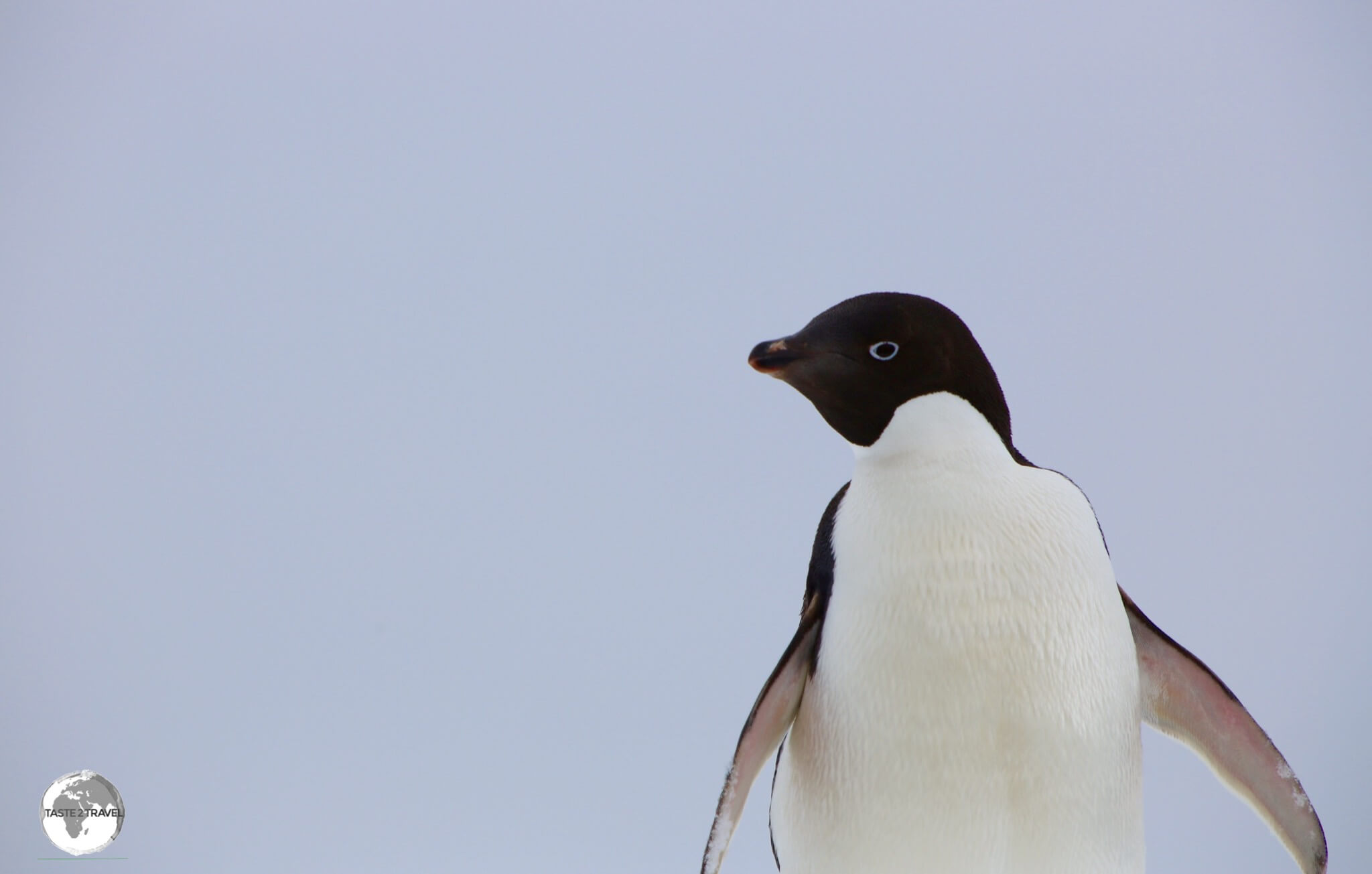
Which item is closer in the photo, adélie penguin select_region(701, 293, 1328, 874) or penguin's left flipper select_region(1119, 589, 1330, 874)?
adélie penguin select_region(701, 293, 1328, 874)

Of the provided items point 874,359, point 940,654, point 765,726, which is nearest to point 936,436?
point 874,359

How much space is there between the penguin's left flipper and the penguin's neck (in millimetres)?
305

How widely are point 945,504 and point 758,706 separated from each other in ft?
1.10

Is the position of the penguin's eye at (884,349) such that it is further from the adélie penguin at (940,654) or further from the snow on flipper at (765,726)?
the snow on flipper at (765,726)

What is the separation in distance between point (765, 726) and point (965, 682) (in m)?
0.27

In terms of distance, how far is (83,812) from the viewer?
86.4 inches

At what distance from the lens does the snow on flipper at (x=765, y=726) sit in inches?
51.6

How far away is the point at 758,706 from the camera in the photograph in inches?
52.9

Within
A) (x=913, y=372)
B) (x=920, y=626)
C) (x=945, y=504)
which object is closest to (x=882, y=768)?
(x=920, y=626)

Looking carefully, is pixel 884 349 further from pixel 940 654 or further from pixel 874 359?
pixel 940 654

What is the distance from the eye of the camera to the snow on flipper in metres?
1.31

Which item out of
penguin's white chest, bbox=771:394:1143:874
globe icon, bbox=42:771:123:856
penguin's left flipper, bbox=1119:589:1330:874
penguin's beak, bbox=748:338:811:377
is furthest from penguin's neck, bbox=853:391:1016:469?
globe icon, bbox=42:771:123:856

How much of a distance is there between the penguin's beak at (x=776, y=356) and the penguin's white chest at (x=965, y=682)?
15 centimetres

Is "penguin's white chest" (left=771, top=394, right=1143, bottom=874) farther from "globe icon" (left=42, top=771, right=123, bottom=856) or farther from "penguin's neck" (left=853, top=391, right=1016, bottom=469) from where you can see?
"globe icon" (left=42, top=771, right=123, bottom=856)
